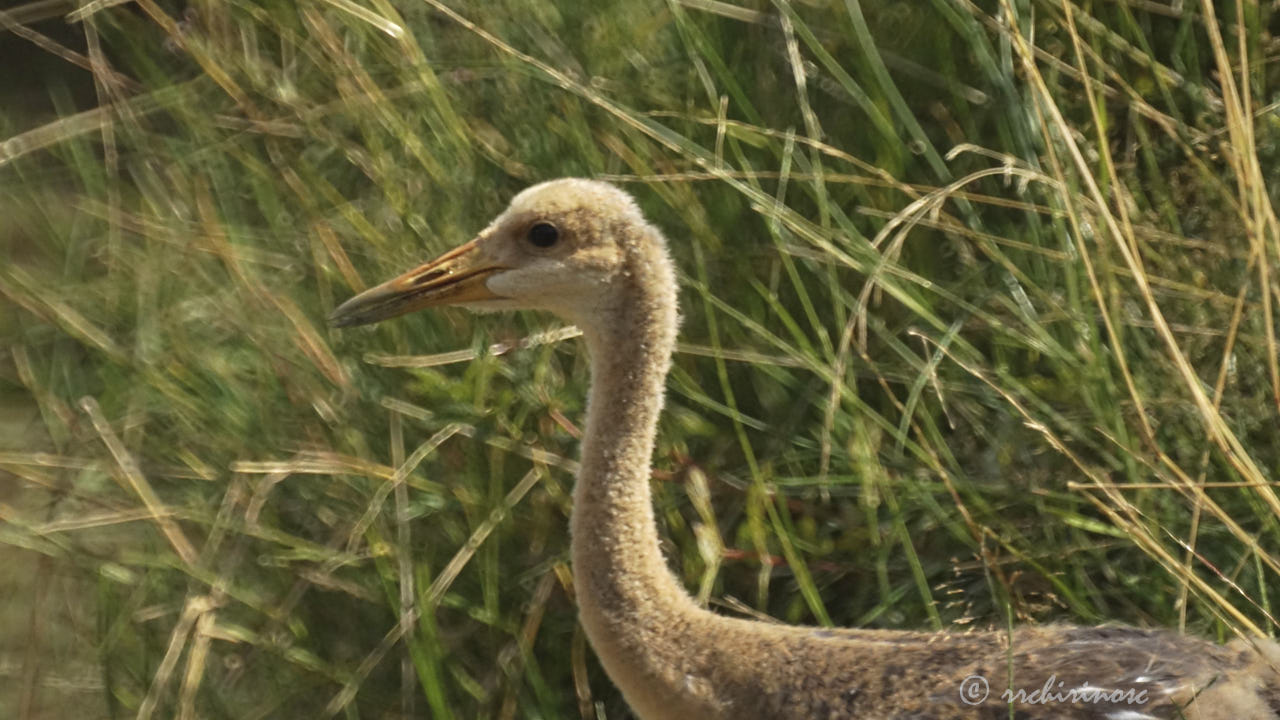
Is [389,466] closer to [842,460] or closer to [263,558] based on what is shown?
[263,558]

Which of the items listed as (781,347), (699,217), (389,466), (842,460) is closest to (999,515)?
(842,460)

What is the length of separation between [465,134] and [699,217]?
0.50 meters

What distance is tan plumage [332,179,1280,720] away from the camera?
2.47 metres

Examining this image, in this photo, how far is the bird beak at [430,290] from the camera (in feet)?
9.50

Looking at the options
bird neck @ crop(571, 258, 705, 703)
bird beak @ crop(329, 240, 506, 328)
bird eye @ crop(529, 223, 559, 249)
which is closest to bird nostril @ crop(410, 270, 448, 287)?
bird beak @ crop(329, 240, 506, 328)

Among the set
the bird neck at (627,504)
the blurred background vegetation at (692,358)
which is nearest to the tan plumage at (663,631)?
the bird neck at (627,504)

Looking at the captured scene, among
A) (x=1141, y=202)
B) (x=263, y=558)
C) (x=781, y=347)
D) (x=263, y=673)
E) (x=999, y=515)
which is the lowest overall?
(x=263, y=673)

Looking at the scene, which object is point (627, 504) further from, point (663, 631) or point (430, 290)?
point (430, 290)

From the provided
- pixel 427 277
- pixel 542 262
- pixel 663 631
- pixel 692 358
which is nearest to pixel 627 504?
pixel 663 631

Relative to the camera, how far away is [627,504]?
2744 mm

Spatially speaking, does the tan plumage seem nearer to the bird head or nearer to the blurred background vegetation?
the bird head

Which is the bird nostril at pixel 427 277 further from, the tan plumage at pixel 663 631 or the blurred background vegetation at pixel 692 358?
the blurred background vegetation at pixel 692 358

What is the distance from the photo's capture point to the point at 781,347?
10.1 feet

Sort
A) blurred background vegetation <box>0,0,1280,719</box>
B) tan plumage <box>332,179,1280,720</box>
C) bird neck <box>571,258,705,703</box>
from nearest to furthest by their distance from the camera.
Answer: tan plumage <box>332,179,1280,720</box> → bird neck <box>571,258,705,703</box> → blurred background vegetation <box>0,0,1280,719</box>
